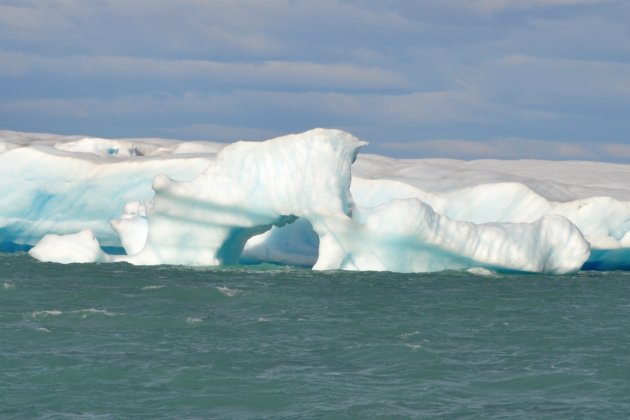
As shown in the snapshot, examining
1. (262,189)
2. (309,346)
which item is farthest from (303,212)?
(309,346)

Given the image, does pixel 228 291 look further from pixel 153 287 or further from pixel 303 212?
pixel 303 212

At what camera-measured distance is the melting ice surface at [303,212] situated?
82.5 ft

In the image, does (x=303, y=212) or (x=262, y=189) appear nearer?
(x=303, y=212)

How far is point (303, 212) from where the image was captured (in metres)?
25.2

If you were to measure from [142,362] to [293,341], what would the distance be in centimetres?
261

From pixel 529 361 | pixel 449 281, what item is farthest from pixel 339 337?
pixel 449 281

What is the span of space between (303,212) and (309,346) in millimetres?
8855

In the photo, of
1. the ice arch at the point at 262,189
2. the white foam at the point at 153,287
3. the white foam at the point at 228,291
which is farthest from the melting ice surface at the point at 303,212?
the white foam at the point at 228,291

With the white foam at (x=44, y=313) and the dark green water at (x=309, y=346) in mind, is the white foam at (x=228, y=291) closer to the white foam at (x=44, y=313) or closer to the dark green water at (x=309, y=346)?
the dark green water at (x=309, y=346)

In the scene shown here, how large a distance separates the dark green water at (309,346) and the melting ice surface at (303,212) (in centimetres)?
90

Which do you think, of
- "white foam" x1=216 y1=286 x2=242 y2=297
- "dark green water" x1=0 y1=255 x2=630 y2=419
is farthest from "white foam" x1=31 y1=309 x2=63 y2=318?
"white foam" x1=216 y1=286 x2=242 y2=297

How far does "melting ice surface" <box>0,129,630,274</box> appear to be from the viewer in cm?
2514

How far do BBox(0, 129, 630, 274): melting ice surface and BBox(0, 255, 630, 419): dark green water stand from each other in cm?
90

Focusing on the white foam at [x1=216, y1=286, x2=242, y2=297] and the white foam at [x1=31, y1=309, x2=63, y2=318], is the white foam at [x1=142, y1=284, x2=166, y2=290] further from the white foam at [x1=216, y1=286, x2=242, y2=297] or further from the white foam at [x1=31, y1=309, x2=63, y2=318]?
the white foam at [x1=31, y1=309, x2=63, y2=318]
